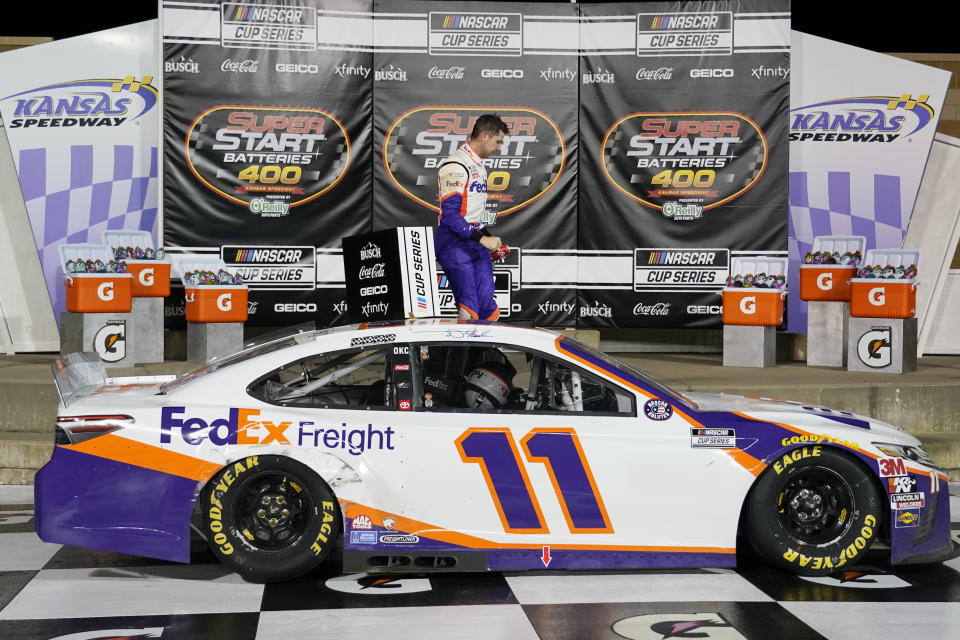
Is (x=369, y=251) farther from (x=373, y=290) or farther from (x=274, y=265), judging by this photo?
(x=274, y=265)

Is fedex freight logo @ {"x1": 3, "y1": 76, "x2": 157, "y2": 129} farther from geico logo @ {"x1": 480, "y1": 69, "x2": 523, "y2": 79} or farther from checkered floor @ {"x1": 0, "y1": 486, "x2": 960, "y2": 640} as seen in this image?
checkered floor @ {"x1": 0, "y1": 486, "x2": 960, "y2": 640}

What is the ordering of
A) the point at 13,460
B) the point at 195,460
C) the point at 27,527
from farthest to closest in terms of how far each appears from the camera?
1. the point at 13,460
2. the point at 27,527
3. the point at 195,460

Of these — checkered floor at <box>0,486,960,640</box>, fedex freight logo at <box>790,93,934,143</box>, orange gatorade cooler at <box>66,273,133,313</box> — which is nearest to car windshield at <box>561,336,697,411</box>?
checkered floor at <box>0,486,960,640</box>

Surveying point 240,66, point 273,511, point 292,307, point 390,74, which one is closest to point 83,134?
point 240,66

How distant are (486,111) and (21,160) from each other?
464 cm

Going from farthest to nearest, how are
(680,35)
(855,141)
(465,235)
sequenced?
1. (855,141)
2. (680,35)
3. (465,235)

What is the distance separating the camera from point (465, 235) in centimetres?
717

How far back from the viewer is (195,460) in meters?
4.94

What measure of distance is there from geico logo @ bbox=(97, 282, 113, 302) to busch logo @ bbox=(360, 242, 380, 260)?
319cm

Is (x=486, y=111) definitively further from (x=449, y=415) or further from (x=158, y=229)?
(x=449, y=415)

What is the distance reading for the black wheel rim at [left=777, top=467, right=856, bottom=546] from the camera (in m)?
5.16

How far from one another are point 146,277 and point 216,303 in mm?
710

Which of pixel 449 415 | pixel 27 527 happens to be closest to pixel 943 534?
pixel 449 415

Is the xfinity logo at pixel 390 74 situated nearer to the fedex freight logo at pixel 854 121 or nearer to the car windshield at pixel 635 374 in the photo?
the fedex freight logo at pixel 854 121
